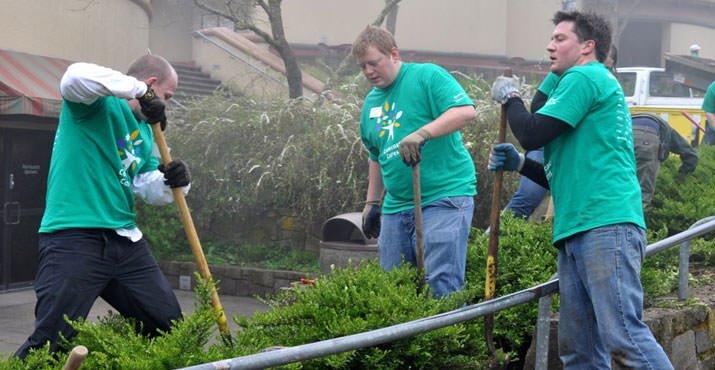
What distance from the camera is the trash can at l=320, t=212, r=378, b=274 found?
7816 mm

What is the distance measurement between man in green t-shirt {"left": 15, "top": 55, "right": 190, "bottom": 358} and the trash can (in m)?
3.87

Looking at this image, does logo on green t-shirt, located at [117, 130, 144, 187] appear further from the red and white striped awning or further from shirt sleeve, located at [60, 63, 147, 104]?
the red and white striped awning

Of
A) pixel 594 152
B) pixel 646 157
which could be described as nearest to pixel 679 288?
pixel 646 157

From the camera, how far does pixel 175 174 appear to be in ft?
12.5

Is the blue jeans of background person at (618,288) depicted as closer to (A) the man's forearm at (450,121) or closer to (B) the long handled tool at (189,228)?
(A) the man's forearm at (450,121)

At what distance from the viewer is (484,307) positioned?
3174 millimetres

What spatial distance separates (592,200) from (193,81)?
14718 millimetres

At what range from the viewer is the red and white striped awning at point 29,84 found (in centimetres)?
851

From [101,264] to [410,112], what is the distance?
172 cm

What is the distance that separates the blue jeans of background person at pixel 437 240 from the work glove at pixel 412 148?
37 centimetres

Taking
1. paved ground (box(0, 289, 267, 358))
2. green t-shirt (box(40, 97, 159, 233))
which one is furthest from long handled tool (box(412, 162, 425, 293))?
paved ground (box(0, 289, 267, 358))

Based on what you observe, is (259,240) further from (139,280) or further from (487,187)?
(139,280)

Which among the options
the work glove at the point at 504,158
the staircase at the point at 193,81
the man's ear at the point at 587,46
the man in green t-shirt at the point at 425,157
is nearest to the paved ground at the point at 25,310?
the man in green t-shirt at the point at 425,157

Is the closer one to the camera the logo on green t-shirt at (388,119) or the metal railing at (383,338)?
the metal railing at (383,338)
